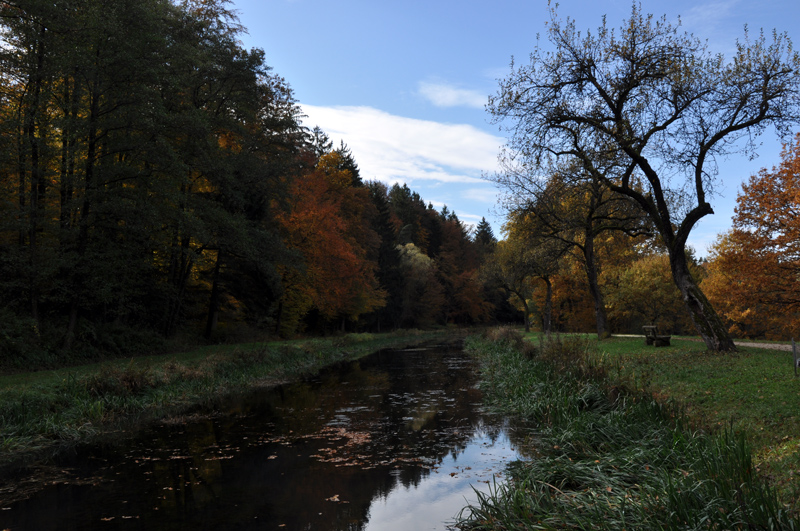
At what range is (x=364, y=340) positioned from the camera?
42062 mm

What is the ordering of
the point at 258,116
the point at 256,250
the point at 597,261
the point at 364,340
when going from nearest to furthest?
the point at 256,250 < the point at 258,116 < the point at 597,261 < the point at 364,340

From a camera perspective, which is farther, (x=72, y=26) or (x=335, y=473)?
(x=72, y=26)

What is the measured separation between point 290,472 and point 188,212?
16.6 meters

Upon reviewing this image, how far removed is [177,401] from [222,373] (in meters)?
3.70

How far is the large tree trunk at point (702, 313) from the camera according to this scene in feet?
53.8

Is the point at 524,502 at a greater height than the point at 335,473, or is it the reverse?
the point at 524,502

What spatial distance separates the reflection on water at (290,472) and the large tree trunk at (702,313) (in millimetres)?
8767

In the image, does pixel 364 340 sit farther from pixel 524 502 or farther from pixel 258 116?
pixel 524 502

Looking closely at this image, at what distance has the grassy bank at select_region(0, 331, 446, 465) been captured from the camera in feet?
34.0

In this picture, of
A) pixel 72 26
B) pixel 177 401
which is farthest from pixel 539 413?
pixel 72 26

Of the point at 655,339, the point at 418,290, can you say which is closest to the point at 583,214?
the point at 655,339

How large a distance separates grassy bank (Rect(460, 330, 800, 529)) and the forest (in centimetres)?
1047

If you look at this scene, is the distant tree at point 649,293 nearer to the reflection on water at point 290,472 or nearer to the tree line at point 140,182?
the tree line at point 140,182

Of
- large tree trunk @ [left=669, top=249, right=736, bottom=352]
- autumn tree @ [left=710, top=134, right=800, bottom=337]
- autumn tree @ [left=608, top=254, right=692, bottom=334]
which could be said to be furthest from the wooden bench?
autumn tree @ [left=608, top=254, right=692, bottom=334]
